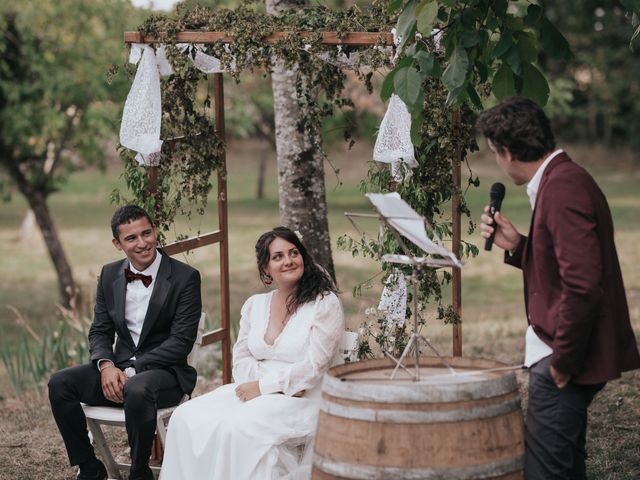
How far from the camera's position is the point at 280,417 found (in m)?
4.87

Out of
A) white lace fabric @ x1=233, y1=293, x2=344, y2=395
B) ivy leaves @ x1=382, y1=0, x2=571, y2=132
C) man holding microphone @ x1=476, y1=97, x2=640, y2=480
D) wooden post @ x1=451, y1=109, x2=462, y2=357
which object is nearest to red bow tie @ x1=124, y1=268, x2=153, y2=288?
white lace fabric @ x1=233, y1=293, x2=344, y2=395

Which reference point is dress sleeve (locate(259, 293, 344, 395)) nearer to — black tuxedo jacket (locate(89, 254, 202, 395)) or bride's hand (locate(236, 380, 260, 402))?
bride's hand (locate(236, 380, 260, 402))

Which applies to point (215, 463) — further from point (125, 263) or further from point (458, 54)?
point (458, 54)

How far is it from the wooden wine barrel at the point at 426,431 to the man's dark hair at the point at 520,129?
31.3 inches

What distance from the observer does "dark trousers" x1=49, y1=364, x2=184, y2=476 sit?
5262 mm

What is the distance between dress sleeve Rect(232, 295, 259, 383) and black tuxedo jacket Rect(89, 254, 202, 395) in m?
0.33

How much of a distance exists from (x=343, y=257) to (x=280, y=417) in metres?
15.0

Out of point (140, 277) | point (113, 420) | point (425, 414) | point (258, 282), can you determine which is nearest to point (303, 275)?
point (140, 277)

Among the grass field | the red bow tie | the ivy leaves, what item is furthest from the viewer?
the grass field

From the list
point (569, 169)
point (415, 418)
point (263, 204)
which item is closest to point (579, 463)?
point (415, 418)

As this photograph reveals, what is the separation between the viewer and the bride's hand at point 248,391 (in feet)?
16.5

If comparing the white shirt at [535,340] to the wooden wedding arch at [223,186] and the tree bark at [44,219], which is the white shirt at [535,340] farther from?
the tree bark at [44,219]

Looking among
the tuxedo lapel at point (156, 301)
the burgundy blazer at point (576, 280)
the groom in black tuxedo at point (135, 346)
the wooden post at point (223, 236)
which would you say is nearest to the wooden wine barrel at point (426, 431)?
the burgundy blazer at point (576, 280)

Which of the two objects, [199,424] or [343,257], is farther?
[343,257]
